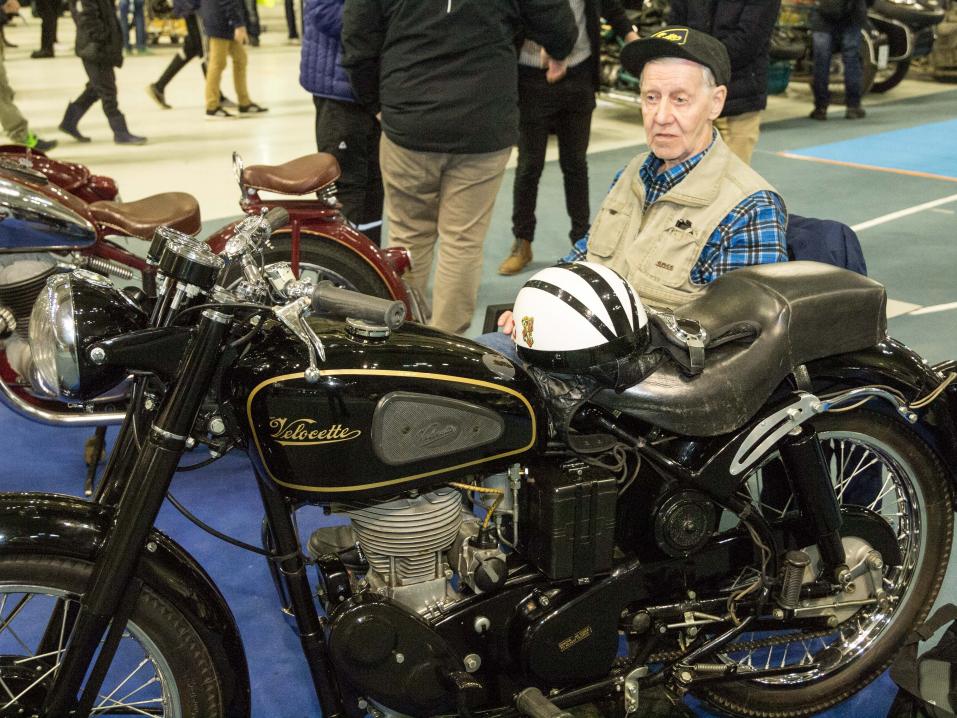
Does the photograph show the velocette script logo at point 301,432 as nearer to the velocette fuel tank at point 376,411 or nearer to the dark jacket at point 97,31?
the velocette fuel tank at point 376,411

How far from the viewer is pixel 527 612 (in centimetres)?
198

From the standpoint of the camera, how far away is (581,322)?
1.83 metres

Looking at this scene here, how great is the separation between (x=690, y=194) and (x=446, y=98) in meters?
1.45

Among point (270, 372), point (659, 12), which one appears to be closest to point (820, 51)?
point (659, 12)

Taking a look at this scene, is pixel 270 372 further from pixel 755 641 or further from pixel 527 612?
pixel 755 641

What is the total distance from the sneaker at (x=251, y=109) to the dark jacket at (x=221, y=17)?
868 millimetres

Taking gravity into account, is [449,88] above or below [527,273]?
above

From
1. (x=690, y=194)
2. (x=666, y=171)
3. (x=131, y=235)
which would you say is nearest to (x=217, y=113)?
(x=131, y=235)

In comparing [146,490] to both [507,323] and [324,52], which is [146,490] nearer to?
[507,323]

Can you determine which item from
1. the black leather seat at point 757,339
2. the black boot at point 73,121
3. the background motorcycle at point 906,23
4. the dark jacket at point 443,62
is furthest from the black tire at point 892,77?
the black leather seat at point 757,339

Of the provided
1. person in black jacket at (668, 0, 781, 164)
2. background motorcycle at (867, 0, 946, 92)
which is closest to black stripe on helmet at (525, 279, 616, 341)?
person in black jacket at (668, 0, 781, 164)

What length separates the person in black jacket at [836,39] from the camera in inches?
349

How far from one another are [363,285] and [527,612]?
1859mm

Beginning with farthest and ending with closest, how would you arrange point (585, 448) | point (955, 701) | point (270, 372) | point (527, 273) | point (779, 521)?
1. point (527, 273)
2. point (779, 521)
3. point (955, 701)
4. point (585, 448)
5. point (270, 372)
